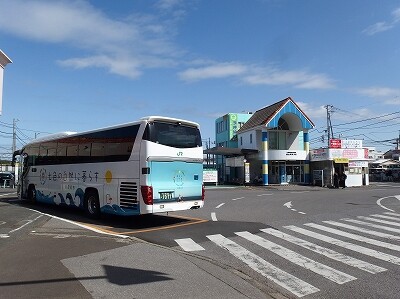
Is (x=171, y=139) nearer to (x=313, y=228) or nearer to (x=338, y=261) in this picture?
(x=313, y=228)

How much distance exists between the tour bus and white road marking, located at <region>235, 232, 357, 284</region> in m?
3.30

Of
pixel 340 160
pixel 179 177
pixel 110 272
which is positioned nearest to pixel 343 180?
pixel 340 160

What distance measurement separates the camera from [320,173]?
43406 mm

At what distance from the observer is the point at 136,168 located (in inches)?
479

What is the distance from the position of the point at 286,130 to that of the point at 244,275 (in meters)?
43.3

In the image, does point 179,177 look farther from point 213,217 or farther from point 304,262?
point 304,262

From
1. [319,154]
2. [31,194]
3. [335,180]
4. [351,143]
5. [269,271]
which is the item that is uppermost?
[351,143]

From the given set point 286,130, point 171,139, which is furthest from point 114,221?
point 286,130

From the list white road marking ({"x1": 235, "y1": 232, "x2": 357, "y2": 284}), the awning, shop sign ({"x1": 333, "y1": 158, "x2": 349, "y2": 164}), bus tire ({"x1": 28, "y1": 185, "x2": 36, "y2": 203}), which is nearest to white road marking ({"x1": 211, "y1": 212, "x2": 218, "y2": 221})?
white road marking ({"x1": 235, "y1": 232, "x2": 357, "y2": 284})

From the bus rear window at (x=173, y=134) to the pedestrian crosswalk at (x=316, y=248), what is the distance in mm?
3500

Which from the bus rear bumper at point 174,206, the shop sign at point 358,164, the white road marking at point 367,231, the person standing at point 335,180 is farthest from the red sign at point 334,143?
the bus rear bumper at point 174,206

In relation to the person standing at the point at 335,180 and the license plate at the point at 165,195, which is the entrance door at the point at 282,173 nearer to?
the person standing at the point at 335,180

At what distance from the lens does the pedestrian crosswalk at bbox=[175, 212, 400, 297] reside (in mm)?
6723

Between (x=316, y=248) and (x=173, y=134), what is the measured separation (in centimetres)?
591
